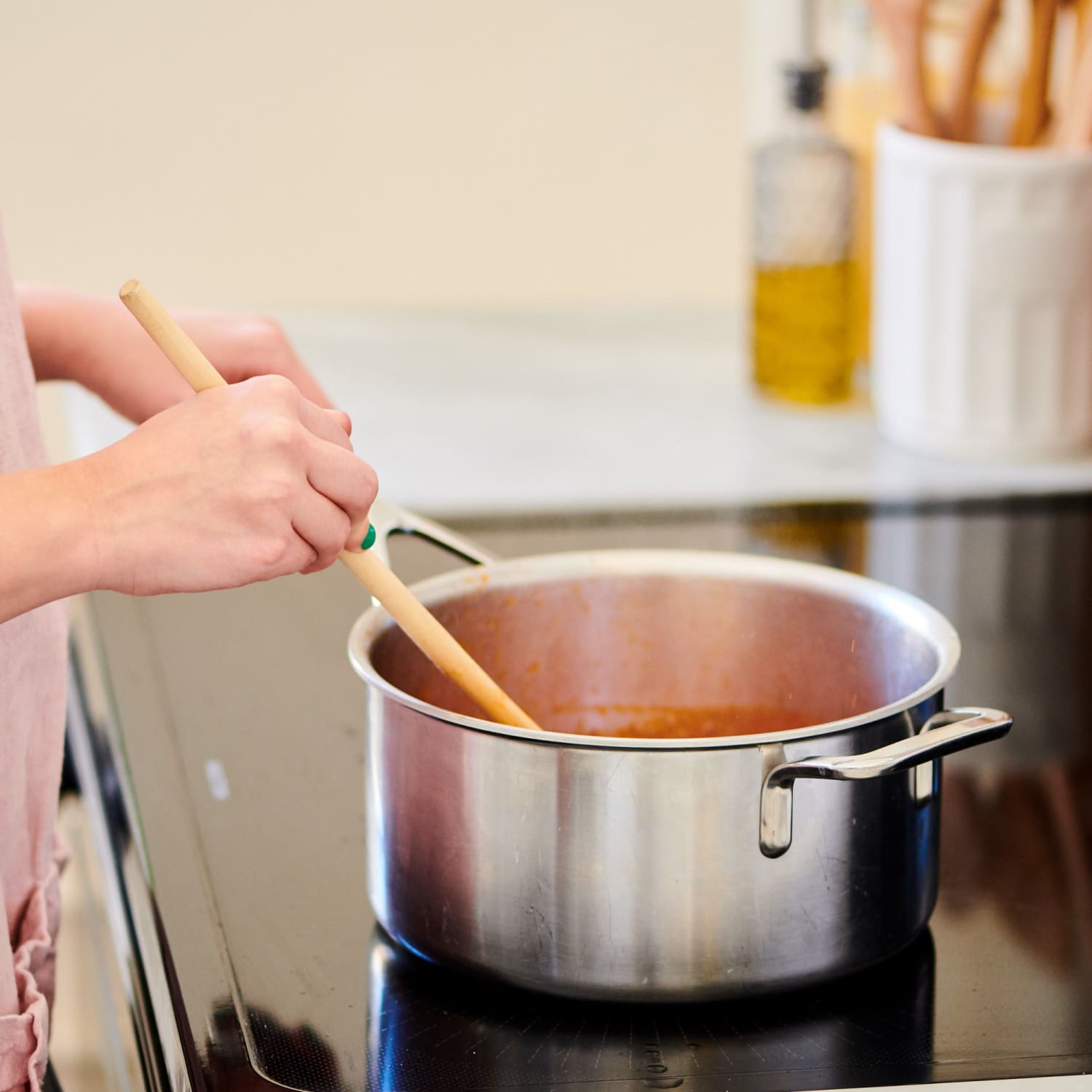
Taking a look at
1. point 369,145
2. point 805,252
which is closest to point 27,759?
point 805,252

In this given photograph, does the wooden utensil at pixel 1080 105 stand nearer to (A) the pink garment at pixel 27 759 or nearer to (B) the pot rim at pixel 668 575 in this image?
(B) the pot rim at pixel 668 575

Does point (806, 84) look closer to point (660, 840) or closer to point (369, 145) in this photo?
point (369, 145)

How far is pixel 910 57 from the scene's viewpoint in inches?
44.4

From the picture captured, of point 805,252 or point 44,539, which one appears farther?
point 805,252

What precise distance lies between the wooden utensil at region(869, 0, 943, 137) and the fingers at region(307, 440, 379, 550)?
745 millimetres

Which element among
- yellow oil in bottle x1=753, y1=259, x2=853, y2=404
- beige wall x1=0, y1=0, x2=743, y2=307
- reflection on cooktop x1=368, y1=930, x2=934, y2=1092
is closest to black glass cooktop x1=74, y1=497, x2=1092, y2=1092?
reflection on cooktop x1=368, y1=930, x2=934, y2=1092

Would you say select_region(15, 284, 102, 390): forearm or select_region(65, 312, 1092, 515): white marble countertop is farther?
select_region(65, 312, 1092, 515): white marble countertop

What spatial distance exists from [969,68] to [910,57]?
0.14 ft

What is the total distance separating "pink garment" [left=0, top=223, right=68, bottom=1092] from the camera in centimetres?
60

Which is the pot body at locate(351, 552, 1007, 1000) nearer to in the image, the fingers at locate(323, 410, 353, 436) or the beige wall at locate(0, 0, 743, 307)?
the fingers at locate(323, 410, 353, 436)

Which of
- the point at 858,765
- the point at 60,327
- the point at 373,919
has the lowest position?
the point at 373,919

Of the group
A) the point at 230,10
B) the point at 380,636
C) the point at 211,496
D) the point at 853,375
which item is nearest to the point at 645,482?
the point at 853,375

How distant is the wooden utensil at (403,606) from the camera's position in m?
0.51

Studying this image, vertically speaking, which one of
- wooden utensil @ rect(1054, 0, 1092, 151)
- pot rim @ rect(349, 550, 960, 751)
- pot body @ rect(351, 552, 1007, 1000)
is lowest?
pot body @ rect(351, 552, 1007, 1000)
